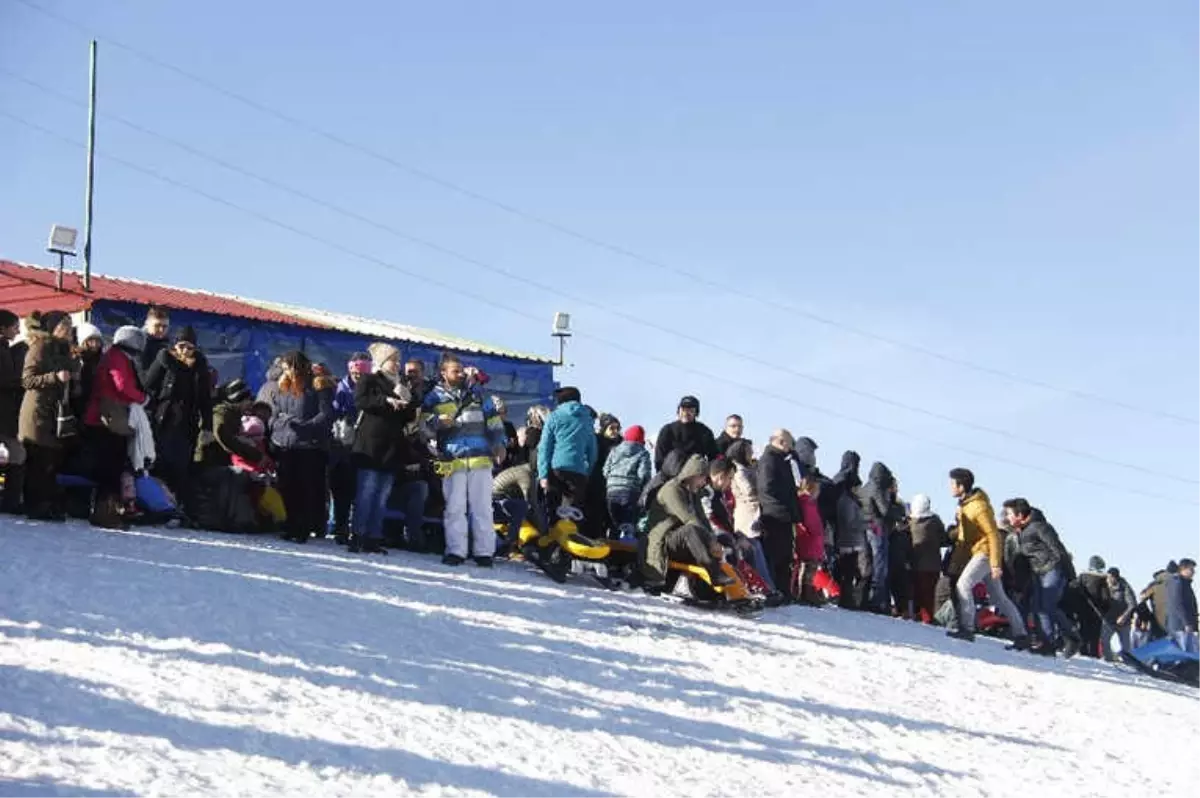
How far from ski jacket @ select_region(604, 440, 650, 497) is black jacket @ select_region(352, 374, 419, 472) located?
2.31 meters

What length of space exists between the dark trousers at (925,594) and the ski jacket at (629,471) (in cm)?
491

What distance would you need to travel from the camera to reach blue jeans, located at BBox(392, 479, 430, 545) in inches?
498

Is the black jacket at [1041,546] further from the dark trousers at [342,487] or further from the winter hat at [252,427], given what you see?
the winter hat at [252,427]

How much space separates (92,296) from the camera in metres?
20.3

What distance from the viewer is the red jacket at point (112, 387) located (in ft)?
35.5

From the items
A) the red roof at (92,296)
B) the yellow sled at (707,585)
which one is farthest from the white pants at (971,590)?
the red roof at (92,296)

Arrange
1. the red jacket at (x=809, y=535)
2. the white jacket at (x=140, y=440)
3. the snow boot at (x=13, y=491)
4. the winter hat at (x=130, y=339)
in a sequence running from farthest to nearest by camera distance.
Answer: the red jacket at (x=809, y=535), the winter hat at (x=130, y=339), the white jacket at (x=140, y=440), the snow boot at (x=13, y=491)

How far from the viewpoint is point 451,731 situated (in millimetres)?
6574

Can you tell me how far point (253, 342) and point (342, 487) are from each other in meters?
9.24

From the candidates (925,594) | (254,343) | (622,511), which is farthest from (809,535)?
(254,343)

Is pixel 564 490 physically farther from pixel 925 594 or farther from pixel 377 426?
pixel 925 594

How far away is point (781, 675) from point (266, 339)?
13987 millimetres

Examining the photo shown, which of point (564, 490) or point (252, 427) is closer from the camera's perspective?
point (252, 427)

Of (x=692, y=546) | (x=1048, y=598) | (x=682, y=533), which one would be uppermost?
(x=682, y=533)
